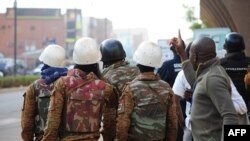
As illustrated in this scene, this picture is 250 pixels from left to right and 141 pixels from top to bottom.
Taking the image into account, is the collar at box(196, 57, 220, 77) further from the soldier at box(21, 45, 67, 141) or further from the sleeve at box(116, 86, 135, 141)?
the soldier at box(21, 45, 67, 141)

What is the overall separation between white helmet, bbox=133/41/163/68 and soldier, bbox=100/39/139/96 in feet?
1.57

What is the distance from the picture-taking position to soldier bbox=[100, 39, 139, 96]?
5.45 meters

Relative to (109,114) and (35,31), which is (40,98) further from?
(35,31)

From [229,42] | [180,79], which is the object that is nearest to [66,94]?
[180,79]

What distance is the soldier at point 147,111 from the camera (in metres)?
4.77

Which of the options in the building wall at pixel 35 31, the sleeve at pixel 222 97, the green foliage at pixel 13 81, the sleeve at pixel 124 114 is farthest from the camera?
the building wall at pixel 35 31

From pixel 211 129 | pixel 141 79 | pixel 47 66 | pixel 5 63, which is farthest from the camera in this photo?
pixel 5 63

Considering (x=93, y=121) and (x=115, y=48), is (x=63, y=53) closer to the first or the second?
(x=115, y=48)

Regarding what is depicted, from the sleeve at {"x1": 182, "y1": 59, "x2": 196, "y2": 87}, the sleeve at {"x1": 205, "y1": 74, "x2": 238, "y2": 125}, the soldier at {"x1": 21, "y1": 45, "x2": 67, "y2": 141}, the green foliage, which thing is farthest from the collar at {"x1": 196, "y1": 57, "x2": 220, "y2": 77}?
the green foliage

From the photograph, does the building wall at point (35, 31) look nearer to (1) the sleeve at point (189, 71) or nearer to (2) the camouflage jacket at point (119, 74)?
(2) the camouflage jacket at point (119, 74)

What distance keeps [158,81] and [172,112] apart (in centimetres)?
29

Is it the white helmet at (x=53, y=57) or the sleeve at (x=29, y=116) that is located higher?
the white helmet at (x=53, y=57)

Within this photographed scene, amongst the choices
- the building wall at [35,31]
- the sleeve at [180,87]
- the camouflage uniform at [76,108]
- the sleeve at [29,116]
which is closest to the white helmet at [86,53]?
the camouflage uniform at [76,108]

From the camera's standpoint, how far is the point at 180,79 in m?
6.00
